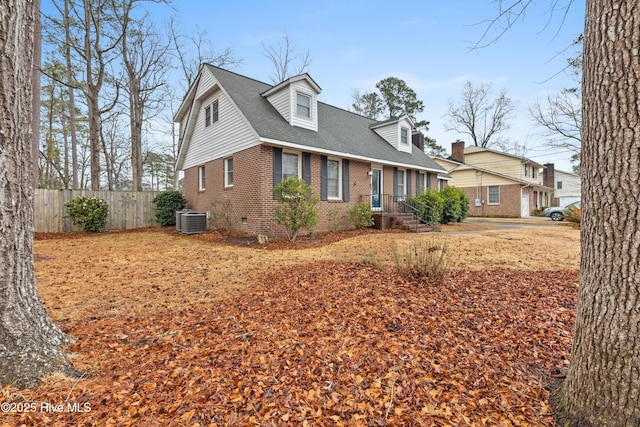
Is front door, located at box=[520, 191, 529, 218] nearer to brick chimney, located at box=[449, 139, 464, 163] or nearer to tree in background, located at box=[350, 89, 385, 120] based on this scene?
brick chimney, located at box=[449, 139, 464, 163]

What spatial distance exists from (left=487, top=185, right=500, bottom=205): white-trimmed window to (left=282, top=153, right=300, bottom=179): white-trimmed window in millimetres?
20008

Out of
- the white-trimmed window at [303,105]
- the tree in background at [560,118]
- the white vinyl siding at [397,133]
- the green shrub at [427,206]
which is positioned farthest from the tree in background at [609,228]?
the tree in background at [560,118]

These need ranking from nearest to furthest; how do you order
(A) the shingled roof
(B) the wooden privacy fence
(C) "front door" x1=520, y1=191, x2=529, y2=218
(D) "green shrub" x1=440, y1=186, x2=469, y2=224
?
(A) the shingled roof
(B) the wooden privacy fence
(D) "green shrub" x1=440, y1=186, x2=469, y2=224
(C) "front door" x1=520, y1=191, x2=529, y2=218

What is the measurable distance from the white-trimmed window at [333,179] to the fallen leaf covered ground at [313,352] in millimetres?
7048

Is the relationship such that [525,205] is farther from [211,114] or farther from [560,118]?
[211,114]

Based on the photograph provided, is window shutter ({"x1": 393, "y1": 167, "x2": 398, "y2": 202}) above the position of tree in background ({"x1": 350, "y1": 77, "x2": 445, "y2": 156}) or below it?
below

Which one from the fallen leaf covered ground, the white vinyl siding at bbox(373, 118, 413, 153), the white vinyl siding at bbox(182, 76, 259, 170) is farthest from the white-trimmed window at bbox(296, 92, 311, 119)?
the fallen leaf covered ground

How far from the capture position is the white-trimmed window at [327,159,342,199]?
1109 centimetres

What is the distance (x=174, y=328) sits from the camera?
9.17 ft

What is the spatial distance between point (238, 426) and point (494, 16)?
440 centimetres

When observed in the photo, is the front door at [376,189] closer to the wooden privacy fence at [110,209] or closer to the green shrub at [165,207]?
the green shrub at [165,207]

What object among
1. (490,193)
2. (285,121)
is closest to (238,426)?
(285,121)

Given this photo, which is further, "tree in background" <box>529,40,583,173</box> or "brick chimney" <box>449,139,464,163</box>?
"brick chimney" <box>449,139,464,163</box>

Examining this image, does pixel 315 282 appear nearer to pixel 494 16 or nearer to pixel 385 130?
pixel 494 16
